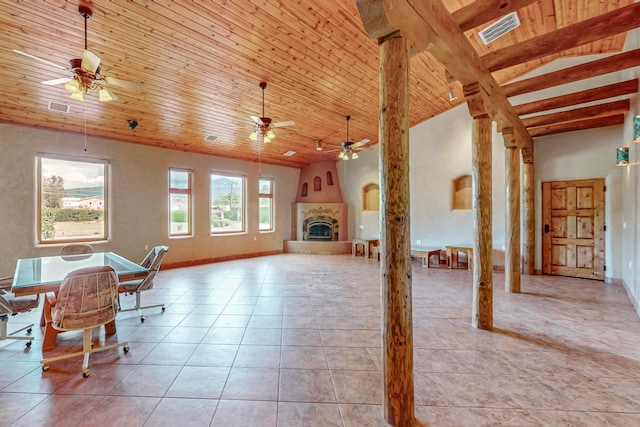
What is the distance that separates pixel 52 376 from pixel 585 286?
7.37 metres

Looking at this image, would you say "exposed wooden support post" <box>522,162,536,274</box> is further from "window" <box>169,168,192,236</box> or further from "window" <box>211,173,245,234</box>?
"window" <box>169,168,192,236</box>

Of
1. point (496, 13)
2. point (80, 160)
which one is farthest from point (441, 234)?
point (80, 160)

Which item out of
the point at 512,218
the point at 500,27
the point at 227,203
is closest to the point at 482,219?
the point at 512,218

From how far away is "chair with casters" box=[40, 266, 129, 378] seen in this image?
7.37 feet

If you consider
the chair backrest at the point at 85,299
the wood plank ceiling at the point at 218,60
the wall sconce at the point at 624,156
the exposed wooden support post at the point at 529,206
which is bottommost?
the chair backrest at the point at 85,299

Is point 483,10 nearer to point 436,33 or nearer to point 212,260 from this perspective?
point 436,33

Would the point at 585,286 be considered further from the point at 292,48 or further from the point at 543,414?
the point at 292,48

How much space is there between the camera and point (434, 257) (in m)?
7.35

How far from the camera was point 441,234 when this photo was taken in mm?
7316

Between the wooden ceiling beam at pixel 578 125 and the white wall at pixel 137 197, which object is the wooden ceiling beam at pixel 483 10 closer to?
the wooden ceiling beam at pixel 578 125

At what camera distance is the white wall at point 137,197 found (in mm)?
4820

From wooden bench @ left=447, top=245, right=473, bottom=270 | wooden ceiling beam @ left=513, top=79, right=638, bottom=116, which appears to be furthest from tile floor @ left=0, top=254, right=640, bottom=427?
wooden ceiling beam @ left=513, top=79, right=638, bottom=116

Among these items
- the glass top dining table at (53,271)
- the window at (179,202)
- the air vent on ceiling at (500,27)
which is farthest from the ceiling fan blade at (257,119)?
the window at (179,202)

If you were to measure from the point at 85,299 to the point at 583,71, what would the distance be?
563cm
